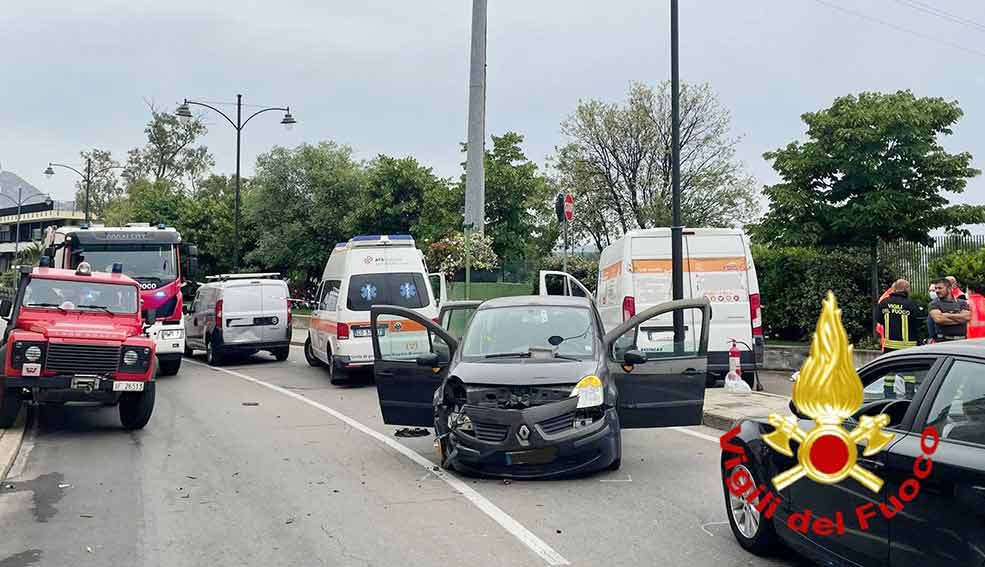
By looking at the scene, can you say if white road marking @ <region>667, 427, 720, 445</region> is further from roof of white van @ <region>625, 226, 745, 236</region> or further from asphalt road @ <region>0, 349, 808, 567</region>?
roof of white van @ <region>625, 226, 745, 236</region>

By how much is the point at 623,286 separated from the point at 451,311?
4987 mm

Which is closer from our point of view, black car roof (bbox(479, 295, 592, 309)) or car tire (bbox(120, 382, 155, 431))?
black car roof (bbox(479, 295, 592, 309))

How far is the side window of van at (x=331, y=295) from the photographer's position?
689 inches

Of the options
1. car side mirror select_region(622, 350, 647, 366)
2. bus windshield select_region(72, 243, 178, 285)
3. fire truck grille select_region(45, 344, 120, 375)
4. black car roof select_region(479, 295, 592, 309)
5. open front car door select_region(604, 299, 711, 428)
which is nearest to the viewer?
car side mirror select_region(622, 350, 647, 366)

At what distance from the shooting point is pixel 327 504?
7.75 m

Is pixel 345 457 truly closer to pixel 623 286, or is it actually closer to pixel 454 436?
pixel 454 436

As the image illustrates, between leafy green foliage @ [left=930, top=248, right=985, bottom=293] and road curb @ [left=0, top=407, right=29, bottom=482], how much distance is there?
15.4 meters

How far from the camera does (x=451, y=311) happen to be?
11.0 meters

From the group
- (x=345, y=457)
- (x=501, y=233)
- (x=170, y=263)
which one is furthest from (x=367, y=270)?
(x=501, y=233)

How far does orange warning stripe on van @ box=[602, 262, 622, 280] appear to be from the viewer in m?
15.8

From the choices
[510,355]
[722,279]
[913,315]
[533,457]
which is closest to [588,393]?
[533,457]

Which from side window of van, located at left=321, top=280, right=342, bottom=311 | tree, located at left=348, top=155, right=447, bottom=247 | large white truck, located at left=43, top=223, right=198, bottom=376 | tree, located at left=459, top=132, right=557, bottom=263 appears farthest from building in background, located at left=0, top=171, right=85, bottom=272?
side window of van, located at left=321, top=280, right=342, bottom=311

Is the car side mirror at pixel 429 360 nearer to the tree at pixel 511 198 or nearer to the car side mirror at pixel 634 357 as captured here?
the car side mirror at pixel 634 357

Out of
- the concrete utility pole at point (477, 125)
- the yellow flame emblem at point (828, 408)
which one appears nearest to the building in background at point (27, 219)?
the concrete utility pole at point (477, 125)
